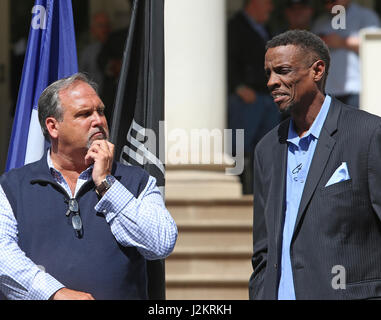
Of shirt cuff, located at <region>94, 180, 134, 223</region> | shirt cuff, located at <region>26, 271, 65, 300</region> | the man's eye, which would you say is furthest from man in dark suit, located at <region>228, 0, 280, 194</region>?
shirt cuff, located at <region>26, 271, 65, 300</region>

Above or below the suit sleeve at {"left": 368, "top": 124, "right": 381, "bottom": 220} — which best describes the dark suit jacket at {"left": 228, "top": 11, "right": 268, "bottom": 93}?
above

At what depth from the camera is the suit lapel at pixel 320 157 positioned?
4.15 m

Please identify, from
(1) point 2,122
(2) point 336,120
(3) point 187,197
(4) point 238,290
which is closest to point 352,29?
(3) point 187,197

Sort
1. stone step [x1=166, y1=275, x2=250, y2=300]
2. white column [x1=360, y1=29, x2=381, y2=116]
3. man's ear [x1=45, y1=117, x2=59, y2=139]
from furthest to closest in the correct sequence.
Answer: white column [x1=360, y1=29, x2=381, y2=116]
stone step [x1=166, y1=275, x2=250, y2=300]
man's ear [x1=45, y1=117, x2=59, y2=139]

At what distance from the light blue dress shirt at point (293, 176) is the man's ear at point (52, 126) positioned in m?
1.02

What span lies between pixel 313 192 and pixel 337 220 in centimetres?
16

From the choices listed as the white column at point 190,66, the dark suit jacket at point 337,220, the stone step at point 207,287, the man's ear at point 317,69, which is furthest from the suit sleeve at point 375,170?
the white column at point 190,66

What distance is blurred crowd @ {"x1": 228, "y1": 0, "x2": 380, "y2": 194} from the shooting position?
9734mm

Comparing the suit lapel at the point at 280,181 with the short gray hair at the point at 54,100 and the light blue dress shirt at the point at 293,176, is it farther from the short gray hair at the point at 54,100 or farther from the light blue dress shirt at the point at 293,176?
the short gray hair at the point at 54,100

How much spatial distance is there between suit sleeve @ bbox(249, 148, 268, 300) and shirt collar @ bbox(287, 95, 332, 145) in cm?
23

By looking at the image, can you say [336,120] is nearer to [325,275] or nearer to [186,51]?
[325,275]

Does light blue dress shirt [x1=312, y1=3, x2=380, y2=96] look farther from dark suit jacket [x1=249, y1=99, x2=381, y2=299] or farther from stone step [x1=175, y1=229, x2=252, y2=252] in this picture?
dark suit jacket [x1=249, y1=99, x2=381, y2=299]

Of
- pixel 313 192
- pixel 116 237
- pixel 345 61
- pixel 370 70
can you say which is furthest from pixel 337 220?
pixel 345 61

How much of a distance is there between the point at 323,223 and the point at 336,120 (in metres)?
0.48
